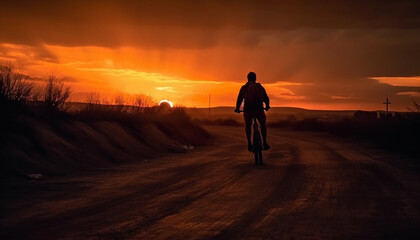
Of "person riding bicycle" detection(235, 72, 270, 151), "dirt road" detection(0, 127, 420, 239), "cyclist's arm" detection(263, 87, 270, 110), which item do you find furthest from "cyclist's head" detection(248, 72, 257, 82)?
"dirt road" detection(0, 127, 420, 239)

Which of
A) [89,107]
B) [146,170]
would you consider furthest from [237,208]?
[89,107]

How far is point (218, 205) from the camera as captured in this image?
8453 mm

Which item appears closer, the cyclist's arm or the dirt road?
the dirt road

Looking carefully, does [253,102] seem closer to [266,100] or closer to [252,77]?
[266,100]

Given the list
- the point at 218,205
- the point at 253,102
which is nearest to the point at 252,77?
the point at 253,102

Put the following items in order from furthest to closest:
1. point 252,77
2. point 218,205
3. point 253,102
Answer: point 252,77, point 253,102, point 218,205

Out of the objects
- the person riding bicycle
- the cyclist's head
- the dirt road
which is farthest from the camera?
the cyclist's head

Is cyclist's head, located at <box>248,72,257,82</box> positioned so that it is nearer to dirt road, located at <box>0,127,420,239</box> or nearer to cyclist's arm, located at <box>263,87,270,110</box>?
cyclist's arm, located at <box>263,87,270,110</box>

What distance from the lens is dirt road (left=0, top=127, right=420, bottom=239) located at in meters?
6.57

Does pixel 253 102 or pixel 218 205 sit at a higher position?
pixel 253 102

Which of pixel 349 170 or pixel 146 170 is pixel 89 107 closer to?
pixel 146 170

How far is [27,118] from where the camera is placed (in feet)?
48.9

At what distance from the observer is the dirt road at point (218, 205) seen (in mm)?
6574

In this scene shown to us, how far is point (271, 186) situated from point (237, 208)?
Answer: 8.55 feet
